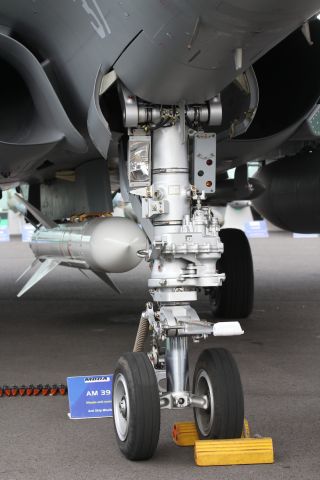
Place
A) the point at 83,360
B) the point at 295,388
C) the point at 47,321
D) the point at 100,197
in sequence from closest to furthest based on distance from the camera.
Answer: the point at 295,388 < the point at 83,360 < the point at 100,197 < the point at 47,321

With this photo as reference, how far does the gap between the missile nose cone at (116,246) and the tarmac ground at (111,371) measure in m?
0.70

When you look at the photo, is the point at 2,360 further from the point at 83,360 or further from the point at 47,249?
the point at 47,249

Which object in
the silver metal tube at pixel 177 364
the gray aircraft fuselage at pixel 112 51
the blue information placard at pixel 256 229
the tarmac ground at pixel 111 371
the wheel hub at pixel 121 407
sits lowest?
the blue information placard at pixel 256 229

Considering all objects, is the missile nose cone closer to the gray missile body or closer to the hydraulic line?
the gray missile body

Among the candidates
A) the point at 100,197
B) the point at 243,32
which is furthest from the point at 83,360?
the point at 243,32

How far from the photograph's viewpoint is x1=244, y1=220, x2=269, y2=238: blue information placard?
28.1m

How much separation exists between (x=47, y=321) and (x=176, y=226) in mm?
4408

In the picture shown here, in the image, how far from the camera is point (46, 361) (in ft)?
19.4

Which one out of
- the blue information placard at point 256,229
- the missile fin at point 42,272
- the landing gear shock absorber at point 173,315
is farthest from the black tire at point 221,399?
the blue information placard at point 256,229

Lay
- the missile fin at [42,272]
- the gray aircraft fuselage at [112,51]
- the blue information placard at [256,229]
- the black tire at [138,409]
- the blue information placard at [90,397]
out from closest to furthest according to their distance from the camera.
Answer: the gray aircraft fuselage at [112,51]
the black tire at [138,409]
the blue information placard at [90,397]
the missile fin at [42,272]
the blue information placard at [256,229]

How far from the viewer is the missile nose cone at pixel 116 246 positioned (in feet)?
→ 20.0

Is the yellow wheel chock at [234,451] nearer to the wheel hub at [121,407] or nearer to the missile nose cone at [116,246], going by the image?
the wheel hub at [121,407]

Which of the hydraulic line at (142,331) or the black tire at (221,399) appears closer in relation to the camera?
the black tire at (221,399)

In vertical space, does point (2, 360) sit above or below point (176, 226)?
below
